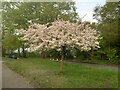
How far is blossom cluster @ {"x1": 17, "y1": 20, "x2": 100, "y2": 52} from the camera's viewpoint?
16.8 metres

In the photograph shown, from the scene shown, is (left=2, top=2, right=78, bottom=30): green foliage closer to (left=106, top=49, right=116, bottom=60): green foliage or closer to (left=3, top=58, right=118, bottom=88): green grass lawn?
(left=106, top=49, right=116, bottom=60): green foliage

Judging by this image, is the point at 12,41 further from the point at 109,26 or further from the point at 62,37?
the point at 62,37

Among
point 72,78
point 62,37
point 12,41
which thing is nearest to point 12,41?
point 12,41

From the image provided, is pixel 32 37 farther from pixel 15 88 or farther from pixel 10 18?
pixel 10 18

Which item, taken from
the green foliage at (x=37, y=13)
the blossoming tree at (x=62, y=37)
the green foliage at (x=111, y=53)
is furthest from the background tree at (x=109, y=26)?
the blossoming tree at (x=62, y=37)

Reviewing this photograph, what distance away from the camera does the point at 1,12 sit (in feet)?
170

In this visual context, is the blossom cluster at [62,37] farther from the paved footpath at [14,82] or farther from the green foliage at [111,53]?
the green foliage at [111,53]

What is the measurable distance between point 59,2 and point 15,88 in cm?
3585

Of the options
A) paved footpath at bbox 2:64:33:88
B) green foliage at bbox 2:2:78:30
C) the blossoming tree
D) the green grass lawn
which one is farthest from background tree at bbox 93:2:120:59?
paved footpath at bbox 2:64:33:88

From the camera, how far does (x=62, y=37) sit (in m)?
16.6

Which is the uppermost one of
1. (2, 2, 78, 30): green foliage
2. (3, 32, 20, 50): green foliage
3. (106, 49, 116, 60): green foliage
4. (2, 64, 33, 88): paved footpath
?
(2, 2, 78, 30): green foliage

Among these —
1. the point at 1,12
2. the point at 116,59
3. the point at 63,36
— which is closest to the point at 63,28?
Answer: the point at 63,36

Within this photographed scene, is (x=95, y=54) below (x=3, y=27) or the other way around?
below

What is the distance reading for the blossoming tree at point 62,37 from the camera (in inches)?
663
